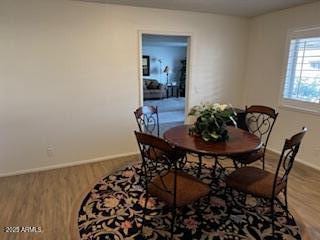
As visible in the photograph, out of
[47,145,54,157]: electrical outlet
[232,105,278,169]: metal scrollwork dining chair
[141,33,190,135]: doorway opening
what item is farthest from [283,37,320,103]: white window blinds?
[141,33,190,135]: doorway opening

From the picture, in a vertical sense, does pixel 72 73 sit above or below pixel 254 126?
above

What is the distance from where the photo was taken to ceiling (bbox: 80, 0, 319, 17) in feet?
10.5

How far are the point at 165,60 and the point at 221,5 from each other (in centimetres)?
750

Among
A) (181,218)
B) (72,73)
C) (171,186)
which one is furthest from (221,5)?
(181,218)

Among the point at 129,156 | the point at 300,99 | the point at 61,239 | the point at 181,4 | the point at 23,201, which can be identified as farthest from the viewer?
the point at 129,156

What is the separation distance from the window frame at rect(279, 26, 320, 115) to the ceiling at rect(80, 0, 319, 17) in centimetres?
39

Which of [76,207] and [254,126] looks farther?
[254,126]

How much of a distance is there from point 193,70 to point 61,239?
3209mm

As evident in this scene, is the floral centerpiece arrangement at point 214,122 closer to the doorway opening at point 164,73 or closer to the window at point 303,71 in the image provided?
the window at point 303,71

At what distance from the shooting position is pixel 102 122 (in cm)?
361

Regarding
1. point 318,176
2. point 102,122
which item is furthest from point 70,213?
point 318,176

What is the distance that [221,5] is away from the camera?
3.41 meters

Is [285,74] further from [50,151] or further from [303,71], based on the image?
[50,151]

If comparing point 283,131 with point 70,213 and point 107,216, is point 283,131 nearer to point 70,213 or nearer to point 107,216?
point 107,216
